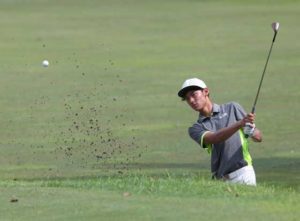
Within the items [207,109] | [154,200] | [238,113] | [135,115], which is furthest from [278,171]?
[135,115]

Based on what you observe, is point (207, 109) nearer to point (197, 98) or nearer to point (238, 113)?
point (197, 98)

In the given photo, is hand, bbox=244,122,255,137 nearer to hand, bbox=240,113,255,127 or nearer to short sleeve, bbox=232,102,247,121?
hand, bbox=240,113,255,127

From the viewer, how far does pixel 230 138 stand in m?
8.66

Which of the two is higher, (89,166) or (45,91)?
(45,91)

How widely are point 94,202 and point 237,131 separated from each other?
147 centimetres

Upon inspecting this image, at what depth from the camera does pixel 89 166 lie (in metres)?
15.0

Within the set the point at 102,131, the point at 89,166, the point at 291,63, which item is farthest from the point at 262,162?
the point at 291,63

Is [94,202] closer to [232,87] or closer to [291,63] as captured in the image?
[232,87]

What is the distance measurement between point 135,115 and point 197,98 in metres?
11.7

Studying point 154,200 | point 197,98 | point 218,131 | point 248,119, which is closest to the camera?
point 154,200

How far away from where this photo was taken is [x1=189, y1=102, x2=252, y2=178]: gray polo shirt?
8.71 meters

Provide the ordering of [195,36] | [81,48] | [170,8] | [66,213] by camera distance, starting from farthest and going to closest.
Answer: [170,8] < [195,36] < [81,48] < [66,213]

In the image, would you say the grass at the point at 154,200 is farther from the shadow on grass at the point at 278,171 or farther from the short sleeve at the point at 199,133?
the shadow on grass at the point at 278,171

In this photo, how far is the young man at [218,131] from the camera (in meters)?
8.55
